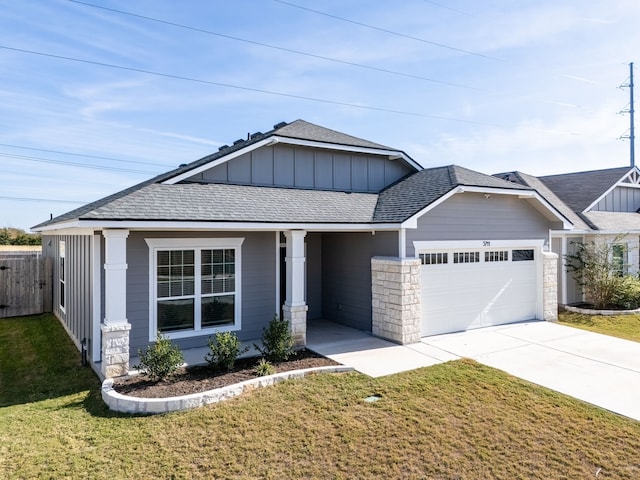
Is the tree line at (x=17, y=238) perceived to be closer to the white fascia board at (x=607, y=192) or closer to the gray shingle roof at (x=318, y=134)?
the gray shingle roof at (x=318, y=134)

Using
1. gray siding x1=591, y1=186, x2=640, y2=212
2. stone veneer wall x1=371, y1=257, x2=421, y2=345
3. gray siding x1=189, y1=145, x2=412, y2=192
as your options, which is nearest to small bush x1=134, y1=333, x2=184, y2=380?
gray siding x1=189, y1=145, x2=412, y2=192

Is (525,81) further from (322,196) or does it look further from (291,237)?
(291,237)

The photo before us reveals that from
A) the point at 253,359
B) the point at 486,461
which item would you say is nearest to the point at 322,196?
the point at 253,359

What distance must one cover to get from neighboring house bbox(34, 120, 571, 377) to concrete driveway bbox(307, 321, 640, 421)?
61cm

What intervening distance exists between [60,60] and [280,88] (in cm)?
734

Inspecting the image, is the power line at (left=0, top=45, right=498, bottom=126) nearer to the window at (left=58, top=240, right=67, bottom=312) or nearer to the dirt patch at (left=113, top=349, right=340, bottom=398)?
the window at (left=58, top=240, right=67, bottom=312)

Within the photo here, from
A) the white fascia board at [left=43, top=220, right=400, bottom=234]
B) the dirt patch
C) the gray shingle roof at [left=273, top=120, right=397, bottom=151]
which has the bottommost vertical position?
the dirt patch

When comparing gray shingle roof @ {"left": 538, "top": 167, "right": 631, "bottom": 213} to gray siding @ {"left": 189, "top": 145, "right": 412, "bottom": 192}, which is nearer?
gray siding @ {"left": 189, "top": 145, "right": 412, "bottom": 192}

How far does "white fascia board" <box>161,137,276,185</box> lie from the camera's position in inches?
384

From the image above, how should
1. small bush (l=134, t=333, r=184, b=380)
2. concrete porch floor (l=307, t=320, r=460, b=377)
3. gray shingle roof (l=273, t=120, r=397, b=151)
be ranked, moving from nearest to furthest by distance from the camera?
small bush (l=134, t=333, r=184, b=380), concrete porch floor (l=307, t=320, r=460, b=377), gray shingle roof (l=273, t=120, r=397, b=151)

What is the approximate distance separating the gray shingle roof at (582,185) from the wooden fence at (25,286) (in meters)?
20.2

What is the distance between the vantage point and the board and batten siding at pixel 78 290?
8828mm

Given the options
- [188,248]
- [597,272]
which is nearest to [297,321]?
[188,248]

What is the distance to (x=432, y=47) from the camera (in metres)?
13.9
